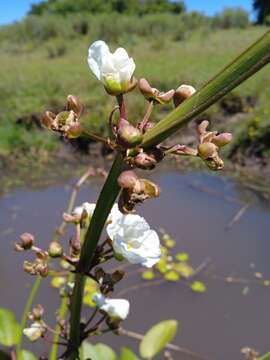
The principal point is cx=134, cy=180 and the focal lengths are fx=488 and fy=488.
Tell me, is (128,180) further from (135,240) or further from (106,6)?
(106,6)

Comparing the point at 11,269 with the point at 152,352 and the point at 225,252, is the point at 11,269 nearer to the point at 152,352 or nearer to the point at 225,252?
the point at 225,252

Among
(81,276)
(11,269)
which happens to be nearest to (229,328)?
(11,269)

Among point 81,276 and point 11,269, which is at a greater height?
point 11,269

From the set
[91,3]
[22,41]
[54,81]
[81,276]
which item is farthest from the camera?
[91,3]

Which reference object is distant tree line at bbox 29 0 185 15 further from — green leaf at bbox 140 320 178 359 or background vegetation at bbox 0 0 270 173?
green leaf at bbox 140 320 178 359

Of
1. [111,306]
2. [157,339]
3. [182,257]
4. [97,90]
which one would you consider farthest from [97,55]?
[97,90]

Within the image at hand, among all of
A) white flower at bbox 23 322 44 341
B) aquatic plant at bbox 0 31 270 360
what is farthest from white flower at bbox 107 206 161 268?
white flower at bbox 23 322 44 341
